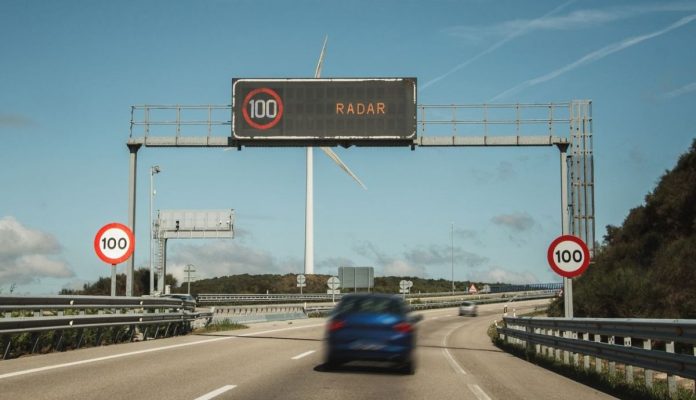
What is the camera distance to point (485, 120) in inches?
944

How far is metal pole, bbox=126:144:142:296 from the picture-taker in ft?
72.7

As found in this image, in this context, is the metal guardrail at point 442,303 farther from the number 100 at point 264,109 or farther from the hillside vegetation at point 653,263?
the number 100 at point 264,109

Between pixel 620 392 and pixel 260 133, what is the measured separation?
1539 cm

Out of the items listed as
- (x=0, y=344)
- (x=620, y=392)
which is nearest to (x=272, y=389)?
(x=620, y=392)

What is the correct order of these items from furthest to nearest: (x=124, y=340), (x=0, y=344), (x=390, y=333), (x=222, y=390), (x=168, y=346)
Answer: (x=124, y=340) < (x=168, y=346) < (x=0, y=344) < (x=390, y=333) < (x=222, y=390)

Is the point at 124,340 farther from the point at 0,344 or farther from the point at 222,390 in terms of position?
the point at 222,390

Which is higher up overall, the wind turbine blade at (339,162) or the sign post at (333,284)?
the wind turbine blade at (339,162)

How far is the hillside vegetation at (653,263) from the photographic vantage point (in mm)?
23573

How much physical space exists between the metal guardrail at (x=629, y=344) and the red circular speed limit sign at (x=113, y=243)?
34.2 feet

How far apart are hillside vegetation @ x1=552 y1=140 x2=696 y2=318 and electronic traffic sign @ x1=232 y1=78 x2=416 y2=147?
31.1ft

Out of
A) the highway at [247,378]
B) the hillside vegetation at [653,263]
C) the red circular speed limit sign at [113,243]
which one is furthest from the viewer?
the hillside vegetation at [653,263]

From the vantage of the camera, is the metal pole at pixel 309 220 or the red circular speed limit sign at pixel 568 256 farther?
the metal pole at pixel 309 220

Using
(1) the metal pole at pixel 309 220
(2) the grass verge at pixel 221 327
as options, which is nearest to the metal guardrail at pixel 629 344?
(2) the grass verge at pixel 221 327

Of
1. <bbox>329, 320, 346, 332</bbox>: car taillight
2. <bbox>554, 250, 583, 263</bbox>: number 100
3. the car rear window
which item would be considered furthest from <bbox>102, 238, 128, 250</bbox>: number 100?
<bbox>554, 250, 583, 263</bbox>: number 100
